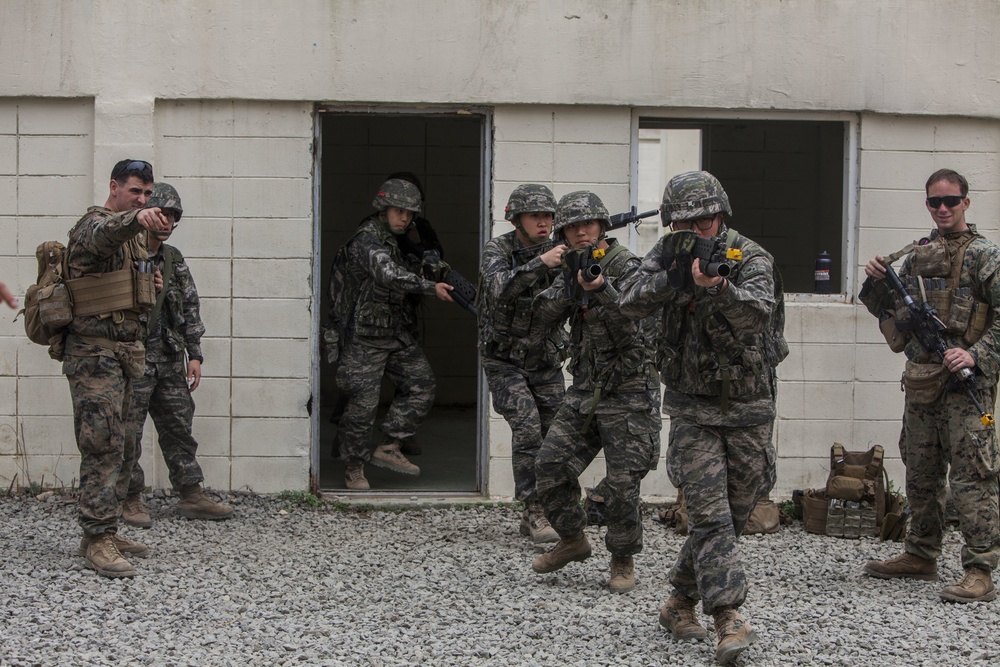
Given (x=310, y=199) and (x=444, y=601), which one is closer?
(x=444, y=601)

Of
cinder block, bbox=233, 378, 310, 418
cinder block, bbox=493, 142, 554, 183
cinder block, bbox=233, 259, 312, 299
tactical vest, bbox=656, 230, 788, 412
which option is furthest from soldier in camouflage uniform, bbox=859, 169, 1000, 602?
cinder block, bbox=233, 378, 310, 418

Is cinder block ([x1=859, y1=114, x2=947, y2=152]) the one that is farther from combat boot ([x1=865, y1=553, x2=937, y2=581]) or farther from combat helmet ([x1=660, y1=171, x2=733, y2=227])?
combat helmet ([x1=660, y1=171, x2=733, y2=227])

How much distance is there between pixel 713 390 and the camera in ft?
15.7

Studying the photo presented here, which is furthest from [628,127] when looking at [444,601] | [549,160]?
[444,601]

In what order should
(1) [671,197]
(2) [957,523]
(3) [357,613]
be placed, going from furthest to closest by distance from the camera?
(2) [957,523], (3) [357,613], (1) [671,197]

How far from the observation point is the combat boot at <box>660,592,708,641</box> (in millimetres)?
4926

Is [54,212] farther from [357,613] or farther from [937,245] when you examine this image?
[937,245]

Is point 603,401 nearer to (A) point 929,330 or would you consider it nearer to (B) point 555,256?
(B) point 555,256

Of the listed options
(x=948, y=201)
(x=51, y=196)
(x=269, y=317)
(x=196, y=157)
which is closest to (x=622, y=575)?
(x=948, y=201)

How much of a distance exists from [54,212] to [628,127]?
3.65m

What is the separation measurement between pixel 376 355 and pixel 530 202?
6.62 feet

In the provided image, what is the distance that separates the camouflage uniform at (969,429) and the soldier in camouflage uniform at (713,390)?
1.41 metres

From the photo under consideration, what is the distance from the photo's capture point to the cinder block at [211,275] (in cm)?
751

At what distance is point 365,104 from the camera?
24.7ft
